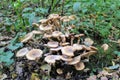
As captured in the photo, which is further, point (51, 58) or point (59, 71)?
point (59, 71)

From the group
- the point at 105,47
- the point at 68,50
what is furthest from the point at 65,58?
the point at 105,47

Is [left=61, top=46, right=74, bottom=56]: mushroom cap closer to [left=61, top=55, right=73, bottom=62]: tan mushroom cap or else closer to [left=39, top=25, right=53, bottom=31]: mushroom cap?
[left=61, top=55, right=73, bottom=62]: tan mushroom cap

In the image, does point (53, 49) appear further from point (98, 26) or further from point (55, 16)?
point (98, 26)

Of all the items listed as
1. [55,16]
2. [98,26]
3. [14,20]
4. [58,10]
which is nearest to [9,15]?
[14,20]

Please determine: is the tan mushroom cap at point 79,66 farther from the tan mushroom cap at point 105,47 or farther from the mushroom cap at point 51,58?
the tan mushroom cap at point 105,47

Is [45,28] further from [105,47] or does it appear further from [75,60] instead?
[105,47]

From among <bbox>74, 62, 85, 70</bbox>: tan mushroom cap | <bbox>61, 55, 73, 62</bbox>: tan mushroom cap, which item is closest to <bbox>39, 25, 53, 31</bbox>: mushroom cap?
<bbox>61, 55, 73, 62</bbox>: tan mushroom cap

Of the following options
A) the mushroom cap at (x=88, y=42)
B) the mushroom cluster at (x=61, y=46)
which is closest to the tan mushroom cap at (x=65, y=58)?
the mushroom cluster at (x=61, y=46)
